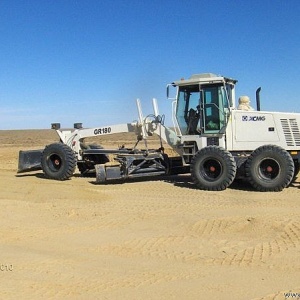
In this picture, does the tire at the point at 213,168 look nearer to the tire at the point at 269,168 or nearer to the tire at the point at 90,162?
the tire at the point at 269,168

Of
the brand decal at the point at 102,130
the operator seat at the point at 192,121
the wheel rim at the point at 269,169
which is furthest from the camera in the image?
the brand decal at the point at 102,130

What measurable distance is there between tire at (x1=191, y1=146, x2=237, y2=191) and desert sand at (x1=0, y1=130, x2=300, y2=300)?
36cm

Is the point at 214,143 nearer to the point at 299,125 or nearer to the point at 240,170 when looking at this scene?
the point at 240,170

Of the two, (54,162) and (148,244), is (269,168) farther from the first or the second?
(54,162)

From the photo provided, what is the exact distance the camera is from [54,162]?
1416 cm

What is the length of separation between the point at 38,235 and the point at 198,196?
469cm

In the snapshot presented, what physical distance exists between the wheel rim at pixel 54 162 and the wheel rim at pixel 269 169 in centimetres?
572

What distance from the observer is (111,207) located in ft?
31.8

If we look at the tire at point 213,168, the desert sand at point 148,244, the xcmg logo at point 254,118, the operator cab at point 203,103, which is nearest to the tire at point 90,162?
the operator cab at point 203,103

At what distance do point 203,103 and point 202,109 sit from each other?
0.16 metres

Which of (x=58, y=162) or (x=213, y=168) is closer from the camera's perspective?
(x=213, y=168)

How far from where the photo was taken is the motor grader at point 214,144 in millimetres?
11711

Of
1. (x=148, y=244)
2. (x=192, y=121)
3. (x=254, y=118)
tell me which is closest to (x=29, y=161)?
(x=192, y=121)

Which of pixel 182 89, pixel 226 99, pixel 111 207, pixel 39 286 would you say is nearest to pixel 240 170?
pixel 226 99
